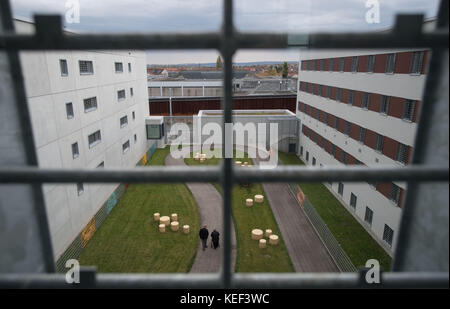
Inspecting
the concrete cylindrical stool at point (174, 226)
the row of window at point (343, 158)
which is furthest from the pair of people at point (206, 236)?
the row of window at point (343, 158)

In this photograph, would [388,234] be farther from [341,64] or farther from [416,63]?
[341,64]

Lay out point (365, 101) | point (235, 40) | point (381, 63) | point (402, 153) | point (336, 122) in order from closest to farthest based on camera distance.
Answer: point (235, 40) → point (402, 153) → point (381, 63) → point (365, 101) → point (336, 122)

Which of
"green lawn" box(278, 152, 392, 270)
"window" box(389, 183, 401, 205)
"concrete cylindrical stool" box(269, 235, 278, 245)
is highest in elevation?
"window" box(389, 183, 401, 205)

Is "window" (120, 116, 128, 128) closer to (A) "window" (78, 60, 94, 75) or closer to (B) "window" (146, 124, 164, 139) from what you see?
(B) "window" (146, 124, 164, 139)

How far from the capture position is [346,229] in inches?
684

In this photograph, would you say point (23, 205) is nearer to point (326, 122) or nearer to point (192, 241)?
point (192, 241)

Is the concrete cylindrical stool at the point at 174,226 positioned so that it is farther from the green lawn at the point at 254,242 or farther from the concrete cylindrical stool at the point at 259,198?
the concrete cylindrical stool at the point at 259,198

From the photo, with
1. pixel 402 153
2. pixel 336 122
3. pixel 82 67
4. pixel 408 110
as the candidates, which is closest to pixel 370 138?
pixel 402 153

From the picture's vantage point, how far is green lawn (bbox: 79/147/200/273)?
45.5ft

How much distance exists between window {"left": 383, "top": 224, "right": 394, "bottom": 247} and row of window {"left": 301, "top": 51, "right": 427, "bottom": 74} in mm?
8148

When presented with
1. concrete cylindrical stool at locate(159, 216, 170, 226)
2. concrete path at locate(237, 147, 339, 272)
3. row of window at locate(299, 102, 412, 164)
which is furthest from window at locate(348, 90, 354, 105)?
concrete cylindrical stool at locate(159, 216, 170, 226)

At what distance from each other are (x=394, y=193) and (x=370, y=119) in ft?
15.9

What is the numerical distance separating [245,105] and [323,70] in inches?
959

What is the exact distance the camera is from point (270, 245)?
50.7 feet
